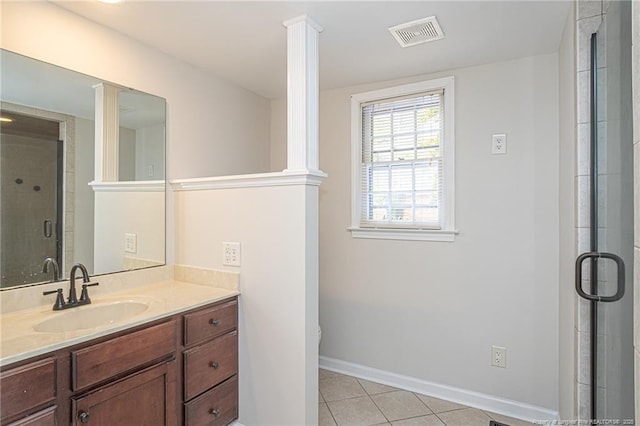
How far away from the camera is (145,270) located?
2.12 m

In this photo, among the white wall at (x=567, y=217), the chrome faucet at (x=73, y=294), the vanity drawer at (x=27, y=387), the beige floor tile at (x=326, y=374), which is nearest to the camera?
the vanity drawer at (x=27, y=387)

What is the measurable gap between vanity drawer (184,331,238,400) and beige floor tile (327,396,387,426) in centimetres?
80

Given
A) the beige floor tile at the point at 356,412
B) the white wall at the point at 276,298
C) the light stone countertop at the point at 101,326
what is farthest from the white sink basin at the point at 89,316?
the beige floor tile at the point at 356,412

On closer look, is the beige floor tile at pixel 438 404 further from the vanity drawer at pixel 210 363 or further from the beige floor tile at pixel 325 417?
the vanity drawer at pixel 210 363

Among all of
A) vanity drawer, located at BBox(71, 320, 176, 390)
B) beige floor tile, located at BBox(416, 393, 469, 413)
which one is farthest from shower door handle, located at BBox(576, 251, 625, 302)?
vanity drawer, located at BBox(71, 320, 176, 390)

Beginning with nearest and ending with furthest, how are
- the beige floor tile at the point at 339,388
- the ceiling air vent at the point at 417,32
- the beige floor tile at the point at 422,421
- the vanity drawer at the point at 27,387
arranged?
the vanity drawer at the point at 27,387
the ceiling air vent at the point at 417,32
the beige floor tile at the point at 422,421
the beige floor tile at the point at 339,388

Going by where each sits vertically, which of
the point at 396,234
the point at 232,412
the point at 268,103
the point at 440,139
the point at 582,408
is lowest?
the point at 232,412

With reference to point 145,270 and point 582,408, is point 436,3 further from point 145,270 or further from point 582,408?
point 145,270

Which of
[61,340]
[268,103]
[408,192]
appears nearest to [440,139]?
[408,192]

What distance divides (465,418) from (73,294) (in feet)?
7.87

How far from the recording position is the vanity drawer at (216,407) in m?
A: 1.71

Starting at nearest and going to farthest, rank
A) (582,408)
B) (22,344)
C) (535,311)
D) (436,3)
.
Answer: (22,344) < (582,408) < (436,3) < (535,311)

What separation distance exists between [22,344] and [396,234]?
221cm

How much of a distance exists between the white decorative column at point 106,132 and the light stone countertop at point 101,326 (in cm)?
66
